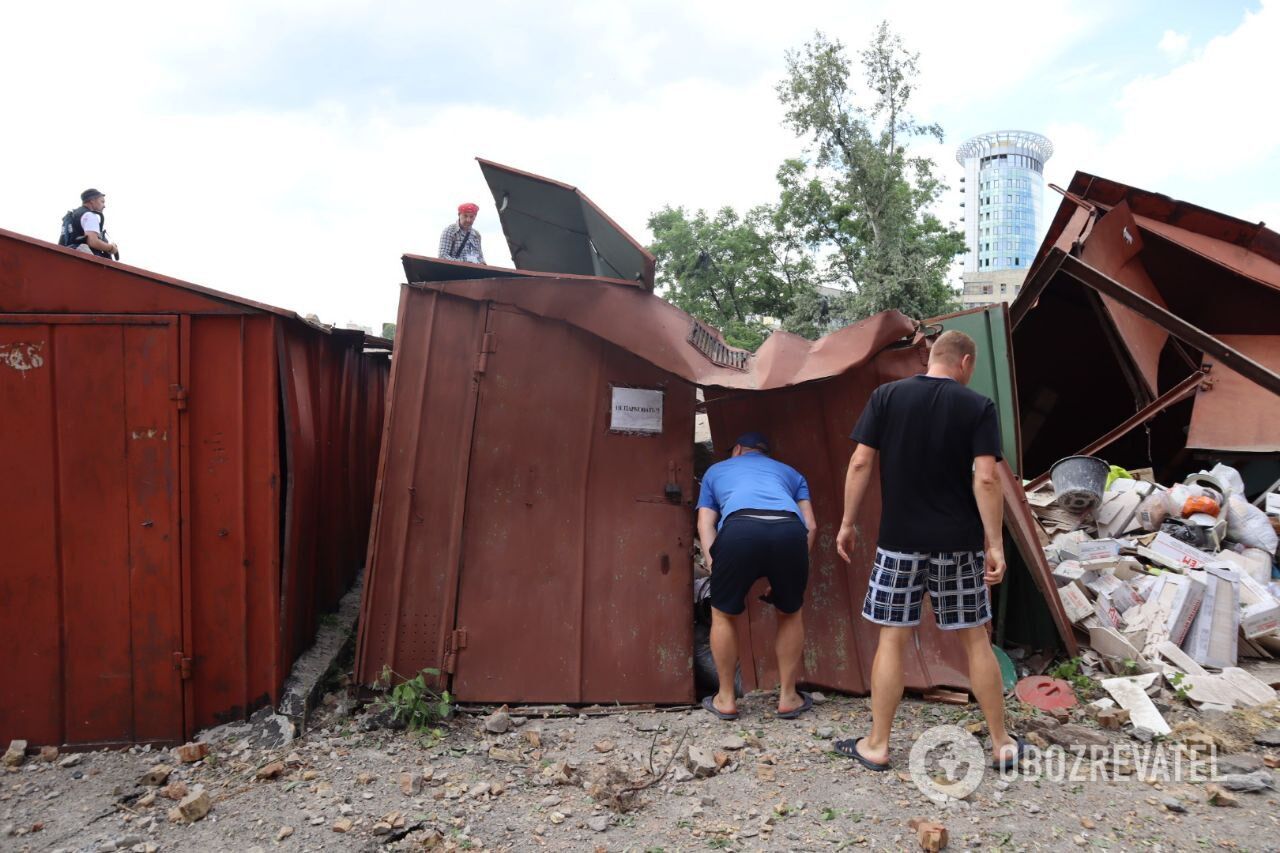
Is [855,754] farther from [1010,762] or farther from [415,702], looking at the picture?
[415,702]

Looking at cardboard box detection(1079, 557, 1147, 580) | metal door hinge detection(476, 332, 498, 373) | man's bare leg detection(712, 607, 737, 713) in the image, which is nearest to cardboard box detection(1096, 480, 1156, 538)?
cardboard box detection(1079, 557, 1147, 580)

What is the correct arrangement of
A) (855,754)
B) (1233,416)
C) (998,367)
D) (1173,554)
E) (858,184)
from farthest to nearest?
(858,184) → (1233,416) → (1173,554) → (998,367) → (855,754)

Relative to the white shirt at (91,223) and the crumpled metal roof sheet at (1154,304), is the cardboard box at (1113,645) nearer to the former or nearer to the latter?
the crumpled metal roof sheet at (1154,304)

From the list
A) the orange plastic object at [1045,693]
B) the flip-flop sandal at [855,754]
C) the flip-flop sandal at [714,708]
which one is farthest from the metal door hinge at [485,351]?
the orange plastic object at [1045,693]

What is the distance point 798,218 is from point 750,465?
80.5ft

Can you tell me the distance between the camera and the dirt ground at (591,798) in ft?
9.88

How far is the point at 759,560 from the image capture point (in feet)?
12.9

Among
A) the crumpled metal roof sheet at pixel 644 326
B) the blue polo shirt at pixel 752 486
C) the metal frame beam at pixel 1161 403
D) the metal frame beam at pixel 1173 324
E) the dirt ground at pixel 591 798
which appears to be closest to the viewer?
the dirt ground at pixel 591 798

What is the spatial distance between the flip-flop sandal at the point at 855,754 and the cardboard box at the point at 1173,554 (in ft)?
10.1

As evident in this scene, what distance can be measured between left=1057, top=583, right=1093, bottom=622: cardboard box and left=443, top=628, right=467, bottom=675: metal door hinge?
11.4 ft

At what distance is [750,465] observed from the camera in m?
4.21

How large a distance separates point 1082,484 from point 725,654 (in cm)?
369

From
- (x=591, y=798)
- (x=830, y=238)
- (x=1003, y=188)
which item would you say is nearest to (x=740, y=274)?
(x=830, y=238)

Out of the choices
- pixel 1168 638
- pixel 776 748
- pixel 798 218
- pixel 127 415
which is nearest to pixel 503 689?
pixel 776 748
